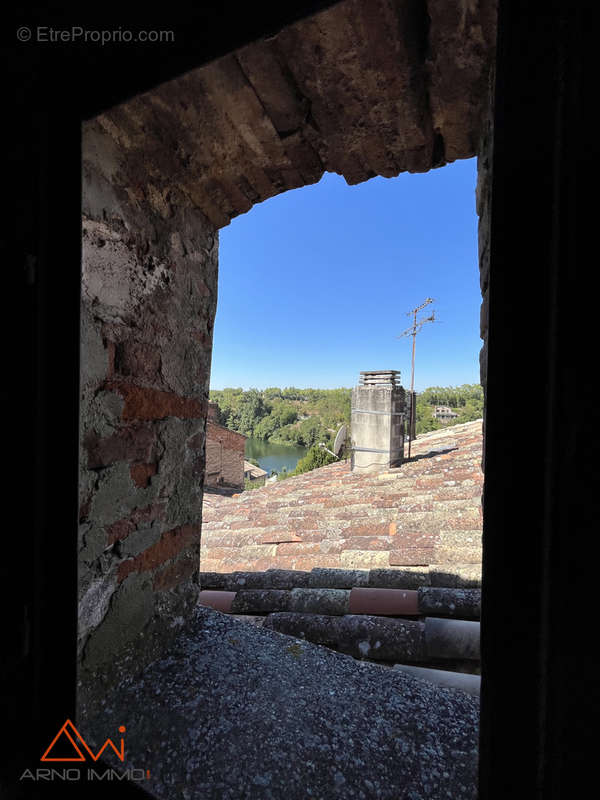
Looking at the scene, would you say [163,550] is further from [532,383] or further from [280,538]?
[280,538]

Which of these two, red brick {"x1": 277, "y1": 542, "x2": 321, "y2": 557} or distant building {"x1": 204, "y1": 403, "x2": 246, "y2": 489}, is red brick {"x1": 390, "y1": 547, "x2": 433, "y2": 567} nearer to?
red brick {"x1": 277, "y1": 542, "x2": 321, "y2": 557}

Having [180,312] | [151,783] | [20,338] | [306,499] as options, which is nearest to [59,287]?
[20,338]

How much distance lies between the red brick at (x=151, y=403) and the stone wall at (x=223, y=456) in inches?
357

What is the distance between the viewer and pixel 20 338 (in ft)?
2.35

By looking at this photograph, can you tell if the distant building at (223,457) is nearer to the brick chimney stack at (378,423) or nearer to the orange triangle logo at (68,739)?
the brick chimney stack at (378,423)

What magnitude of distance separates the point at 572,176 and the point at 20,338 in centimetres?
94

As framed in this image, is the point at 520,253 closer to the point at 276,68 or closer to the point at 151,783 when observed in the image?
the point at 276,68

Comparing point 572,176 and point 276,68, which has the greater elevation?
point 276,68

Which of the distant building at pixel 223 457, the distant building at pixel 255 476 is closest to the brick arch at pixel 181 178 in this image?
the distant building at pixel 223 457

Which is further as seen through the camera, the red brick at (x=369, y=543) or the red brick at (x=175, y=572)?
the red brick at (x=369, y=543)

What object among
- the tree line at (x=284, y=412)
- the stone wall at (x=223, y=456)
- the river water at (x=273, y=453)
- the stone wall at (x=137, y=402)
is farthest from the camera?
the tree line at (x=284, y=412)

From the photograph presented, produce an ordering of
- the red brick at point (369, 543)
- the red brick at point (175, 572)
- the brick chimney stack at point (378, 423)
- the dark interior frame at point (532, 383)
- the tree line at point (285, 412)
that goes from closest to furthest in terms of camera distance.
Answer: the dark interior frame at point (532, 383)
the red brick at point (175, 572)
the red brick at point (369, 543)
the brick chimney stack at point (378, 423)
the tree line at point (285, 412)

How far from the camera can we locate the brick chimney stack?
205 inches

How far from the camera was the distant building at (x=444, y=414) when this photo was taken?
70.4ft
